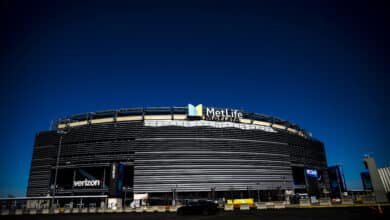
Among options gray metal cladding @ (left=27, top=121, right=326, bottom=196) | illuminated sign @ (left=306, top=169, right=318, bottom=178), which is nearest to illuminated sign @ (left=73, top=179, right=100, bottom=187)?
gray metal cladding @ (left=27, top=121, right=326, bottom=196)

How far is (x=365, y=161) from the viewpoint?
542 inches

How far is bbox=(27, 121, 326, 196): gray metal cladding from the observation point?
3511 inches

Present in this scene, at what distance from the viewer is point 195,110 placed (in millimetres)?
100188

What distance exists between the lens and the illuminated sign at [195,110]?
98738mm

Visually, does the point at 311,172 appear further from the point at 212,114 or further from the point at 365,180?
the point at 212,114

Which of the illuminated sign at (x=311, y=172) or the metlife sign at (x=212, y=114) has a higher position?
the metlife sign at (x=212, y=114)

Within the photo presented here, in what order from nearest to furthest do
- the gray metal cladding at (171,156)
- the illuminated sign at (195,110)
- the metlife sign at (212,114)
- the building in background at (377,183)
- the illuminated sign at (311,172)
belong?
the building in background at (377,183), the gray metal cladding at (171,156), the illuminated sign at (195,110), the metlife sign at (212,114), the illuminated sign at (311,172)

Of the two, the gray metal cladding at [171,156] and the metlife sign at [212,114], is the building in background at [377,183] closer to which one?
the gray metal cladding at [171,156]

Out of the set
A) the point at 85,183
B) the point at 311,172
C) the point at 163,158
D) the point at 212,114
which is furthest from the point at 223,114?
the point at 85,183

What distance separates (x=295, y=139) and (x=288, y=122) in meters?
11.3

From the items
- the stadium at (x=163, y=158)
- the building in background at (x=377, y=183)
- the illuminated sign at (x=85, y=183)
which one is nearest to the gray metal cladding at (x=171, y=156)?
the stadium at (x=163, y=158)

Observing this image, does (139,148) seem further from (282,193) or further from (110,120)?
(282,193)

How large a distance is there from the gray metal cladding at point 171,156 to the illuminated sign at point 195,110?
6.10 meters

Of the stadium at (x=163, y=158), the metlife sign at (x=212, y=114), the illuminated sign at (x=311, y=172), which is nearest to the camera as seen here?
the stadium at (x=163, y=158)
